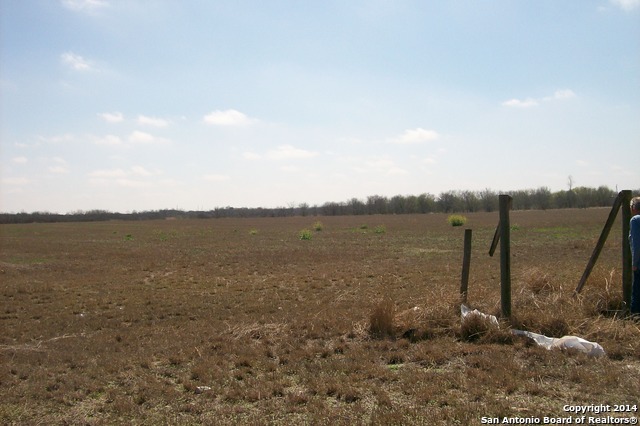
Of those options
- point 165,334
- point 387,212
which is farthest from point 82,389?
point 387,212

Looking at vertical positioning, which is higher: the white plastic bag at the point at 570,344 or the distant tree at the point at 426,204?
the distant tree at the point at 426,204

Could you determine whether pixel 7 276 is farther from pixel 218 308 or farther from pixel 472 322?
pixel 472 322

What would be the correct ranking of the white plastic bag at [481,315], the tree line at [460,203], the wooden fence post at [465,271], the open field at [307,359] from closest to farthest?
the open field at [307,359], the white plastic bag at [481,315], the wooden fence post at [465,271], the tree line at [460,203]

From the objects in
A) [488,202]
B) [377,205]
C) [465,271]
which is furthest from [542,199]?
[465,271]

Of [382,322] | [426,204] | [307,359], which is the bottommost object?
[307,359]

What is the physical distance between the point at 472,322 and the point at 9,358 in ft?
22.9

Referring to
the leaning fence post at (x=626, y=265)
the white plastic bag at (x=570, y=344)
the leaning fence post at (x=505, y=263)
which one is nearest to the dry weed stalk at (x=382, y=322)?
the leaning fence post at (x=505, y=263)

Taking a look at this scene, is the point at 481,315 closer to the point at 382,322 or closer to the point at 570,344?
the point at 570,344

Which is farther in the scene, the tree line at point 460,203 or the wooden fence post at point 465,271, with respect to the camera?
the tree line at point 460,203

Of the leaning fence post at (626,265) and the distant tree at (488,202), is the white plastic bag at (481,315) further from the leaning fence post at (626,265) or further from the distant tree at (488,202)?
the distant tree at (488,202)

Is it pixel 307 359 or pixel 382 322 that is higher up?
pixel 382 322

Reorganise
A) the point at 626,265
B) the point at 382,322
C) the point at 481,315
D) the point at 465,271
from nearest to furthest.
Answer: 1. the point at 481,315
2. the point at 626,265
3. the point at 382,322
4. the point at 465,271

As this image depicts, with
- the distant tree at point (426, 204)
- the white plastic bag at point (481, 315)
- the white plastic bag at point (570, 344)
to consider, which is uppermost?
the distant tree at point (426, 204)

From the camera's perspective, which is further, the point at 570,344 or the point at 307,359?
the point at 307,359
